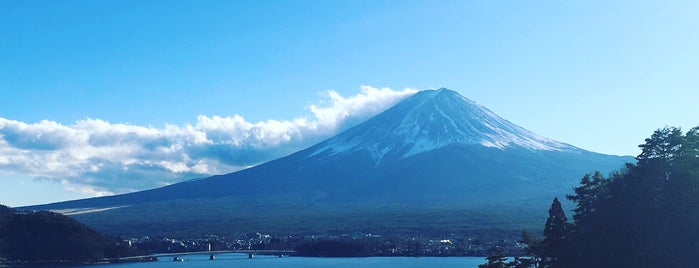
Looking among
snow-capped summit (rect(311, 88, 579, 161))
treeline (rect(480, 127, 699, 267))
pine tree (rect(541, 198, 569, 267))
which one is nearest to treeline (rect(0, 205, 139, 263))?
treeline (rect(480, 127, 699, 267))

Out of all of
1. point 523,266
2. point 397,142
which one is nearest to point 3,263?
point 523,266

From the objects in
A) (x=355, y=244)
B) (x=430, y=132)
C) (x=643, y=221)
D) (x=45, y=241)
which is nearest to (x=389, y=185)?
(x=430, y=132)

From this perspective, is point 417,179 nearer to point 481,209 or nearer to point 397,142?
point 397,142

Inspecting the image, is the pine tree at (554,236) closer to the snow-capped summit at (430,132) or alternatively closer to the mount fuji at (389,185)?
the mount fuji at (389,185)

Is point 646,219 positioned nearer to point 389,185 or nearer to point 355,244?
point 355,244

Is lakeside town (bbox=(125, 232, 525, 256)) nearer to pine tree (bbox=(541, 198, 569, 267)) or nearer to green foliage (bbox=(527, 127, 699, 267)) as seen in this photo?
pine tree (bbox=(541, 198, 569, 267))
